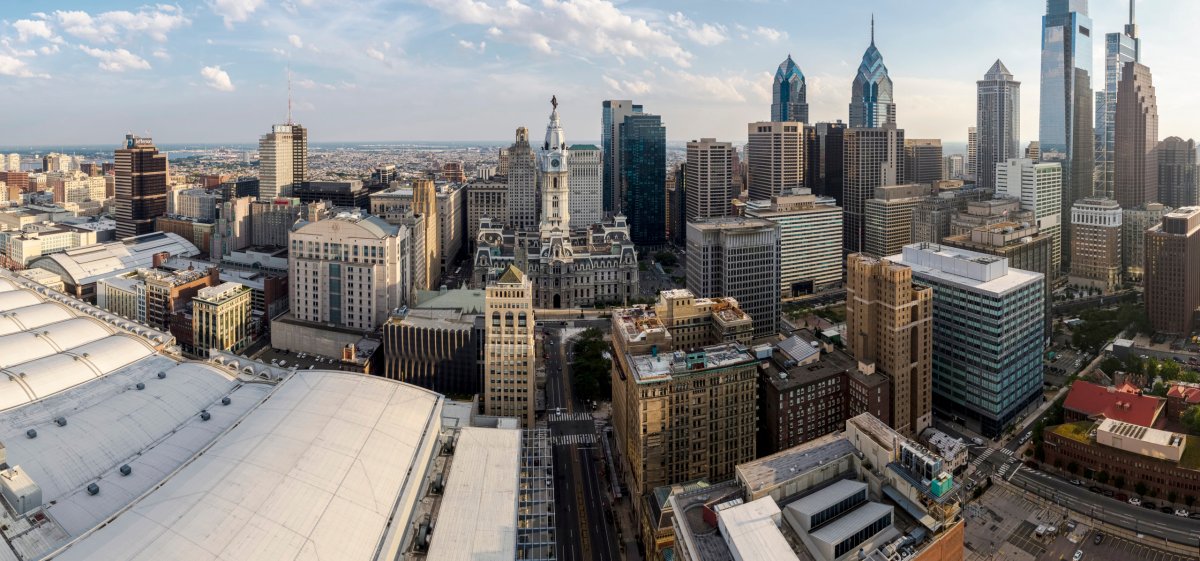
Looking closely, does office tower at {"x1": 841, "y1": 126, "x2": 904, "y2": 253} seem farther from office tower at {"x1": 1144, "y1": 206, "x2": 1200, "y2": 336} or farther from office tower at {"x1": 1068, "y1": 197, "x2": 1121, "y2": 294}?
office tower at {"x1": 1144, "y1": 206, "x2": 1200, "y2": 336}

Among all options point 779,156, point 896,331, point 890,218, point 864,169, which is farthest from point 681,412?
point 864,169

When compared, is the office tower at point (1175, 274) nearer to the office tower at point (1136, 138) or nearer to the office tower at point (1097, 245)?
the office tower at point (1097, 245)

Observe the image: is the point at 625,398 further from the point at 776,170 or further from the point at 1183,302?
the point at 776,170

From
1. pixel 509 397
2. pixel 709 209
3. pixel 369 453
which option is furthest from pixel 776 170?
pixel 369 453

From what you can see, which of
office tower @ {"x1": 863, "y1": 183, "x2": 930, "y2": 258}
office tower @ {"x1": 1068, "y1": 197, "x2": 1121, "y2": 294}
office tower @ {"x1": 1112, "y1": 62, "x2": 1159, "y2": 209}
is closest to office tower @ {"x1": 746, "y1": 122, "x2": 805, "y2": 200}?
office tower @ {"x1": 863, "y1": 183, "x2": 930, "y2": 258}

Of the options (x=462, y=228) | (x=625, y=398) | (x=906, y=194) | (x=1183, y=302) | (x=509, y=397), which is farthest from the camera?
(x=462, y=228)

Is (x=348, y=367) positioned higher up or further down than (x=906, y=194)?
further down
